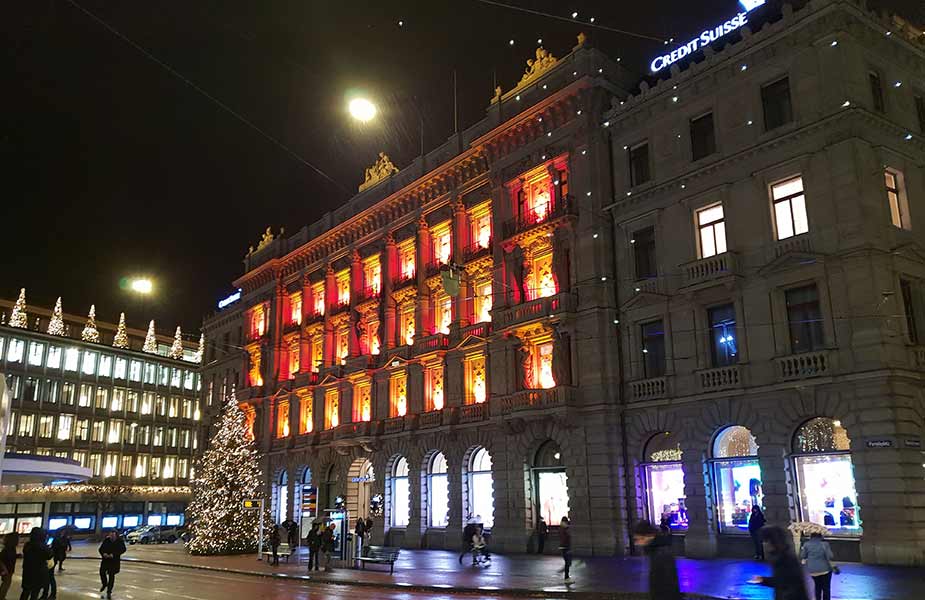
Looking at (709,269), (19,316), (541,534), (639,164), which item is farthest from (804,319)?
(19,316)

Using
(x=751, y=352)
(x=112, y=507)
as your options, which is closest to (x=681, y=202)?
(x=751, y=352)

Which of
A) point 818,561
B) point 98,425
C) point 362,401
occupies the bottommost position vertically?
point 818,561

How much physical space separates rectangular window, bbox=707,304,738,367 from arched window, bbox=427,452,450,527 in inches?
698

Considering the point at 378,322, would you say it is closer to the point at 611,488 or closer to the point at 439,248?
the point at 439,248

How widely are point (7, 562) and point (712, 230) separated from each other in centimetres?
2656

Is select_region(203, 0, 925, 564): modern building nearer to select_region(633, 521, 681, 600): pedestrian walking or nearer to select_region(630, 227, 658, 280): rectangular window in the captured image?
select_region(630, 227, 658, 280): rectangular window

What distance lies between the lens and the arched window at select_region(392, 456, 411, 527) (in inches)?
1817

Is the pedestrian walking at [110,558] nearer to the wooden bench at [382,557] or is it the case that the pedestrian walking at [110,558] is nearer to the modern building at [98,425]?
the wooden bench at [382,557]

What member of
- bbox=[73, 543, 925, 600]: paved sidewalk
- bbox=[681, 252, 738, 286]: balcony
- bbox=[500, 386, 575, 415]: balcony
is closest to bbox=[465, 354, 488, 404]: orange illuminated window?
bbox=[500, 386, 575, 415]: balcony

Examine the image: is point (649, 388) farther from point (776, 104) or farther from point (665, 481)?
point (776, 104)

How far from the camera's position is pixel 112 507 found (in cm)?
8162

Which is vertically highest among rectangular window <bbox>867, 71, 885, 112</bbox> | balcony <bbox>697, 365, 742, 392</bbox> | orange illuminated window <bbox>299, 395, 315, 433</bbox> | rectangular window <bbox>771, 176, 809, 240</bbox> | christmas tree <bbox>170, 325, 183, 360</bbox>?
christmas tree <bbox>170, 325, 183, 360</bbox>

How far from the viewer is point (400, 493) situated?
46781 millimetres

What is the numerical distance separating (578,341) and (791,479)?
433 inches
